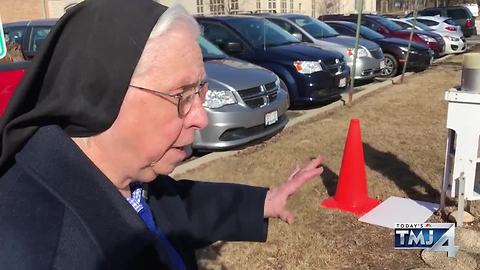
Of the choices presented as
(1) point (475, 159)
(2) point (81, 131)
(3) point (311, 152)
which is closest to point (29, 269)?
(2) point (81, 131)

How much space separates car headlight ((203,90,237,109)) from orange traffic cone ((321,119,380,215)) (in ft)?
6.13

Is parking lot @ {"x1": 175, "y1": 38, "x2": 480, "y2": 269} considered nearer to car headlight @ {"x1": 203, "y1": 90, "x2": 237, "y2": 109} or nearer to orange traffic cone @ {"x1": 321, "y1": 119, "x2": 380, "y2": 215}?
orange traffic cone @ {"x1": 321, "y1": 119, "x2": 380, "y2": 215}

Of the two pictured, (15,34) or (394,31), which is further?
(394,31)

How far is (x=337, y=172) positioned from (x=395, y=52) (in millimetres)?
9036

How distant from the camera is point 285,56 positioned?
8.70m

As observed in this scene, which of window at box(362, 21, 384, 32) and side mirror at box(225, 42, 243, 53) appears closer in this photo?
side mirror at box(225, 42, 243, 53)

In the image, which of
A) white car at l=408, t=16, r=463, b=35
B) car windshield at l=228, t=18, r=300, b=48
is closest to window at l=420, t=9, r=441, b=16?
white car at l=408, t=16, r=463, b=35

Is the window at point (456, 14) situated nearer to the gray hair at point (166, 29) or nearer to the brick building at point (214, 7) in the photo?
the brick building at point (214, 7)

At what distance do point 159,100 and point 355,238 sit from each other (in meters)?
3.15

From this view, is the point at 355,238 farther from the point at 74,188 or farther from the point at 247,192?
the point at 74,188

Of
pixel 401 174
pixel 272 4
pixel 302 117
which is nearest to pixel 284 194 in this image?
pixel 401 174

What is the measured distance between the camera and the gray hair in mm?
1271

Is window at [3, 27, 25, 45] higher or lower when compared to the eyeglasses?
lower

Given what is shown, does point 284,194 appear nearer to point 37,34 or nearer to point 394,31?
point 37,34
